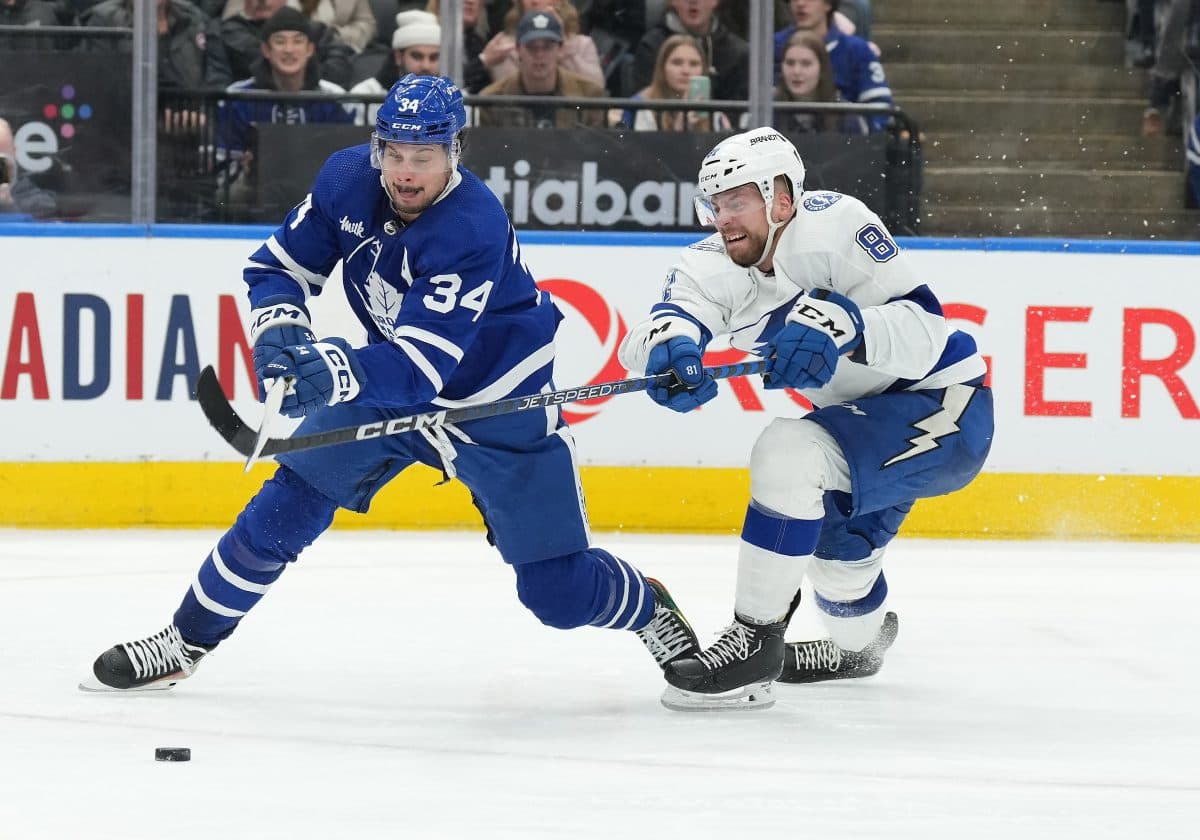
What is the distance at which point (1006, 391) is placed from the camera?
5.36 meters

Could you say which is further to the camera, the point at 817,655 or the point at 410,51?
the point at 410,51

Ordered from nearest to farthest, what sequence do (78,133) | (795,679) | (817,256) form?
(817,256) < (795,679) < (78,133)

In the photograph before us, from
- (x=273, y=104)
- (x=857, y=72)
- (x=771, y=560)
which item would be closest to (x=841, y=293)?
(x=771, y=560)

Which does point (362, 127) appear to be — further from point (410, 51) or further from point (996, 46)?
point (996, 46)

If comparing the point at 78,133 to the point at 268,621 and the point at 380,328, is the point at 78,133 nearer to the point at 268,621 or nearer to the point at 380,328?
the point at 268,621

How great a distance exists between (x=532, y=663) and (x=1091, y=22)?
116 inches

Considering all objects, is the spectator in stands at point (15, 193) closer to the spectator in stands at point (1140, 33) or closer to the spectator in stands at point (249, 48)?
the spectator in stands at point (249, 48)

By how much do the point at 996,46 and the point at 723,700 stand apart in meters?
2.92

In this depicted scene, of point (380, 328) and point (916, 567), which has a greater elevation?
point (380, 328)

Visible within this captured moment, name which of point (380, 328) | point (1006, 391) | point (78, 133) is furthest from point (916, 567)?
point (78, 133)

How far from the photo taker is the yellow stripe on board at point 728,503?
5312 mm

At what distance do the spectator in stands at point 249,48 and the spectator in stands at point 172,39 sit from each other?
1.5 inches

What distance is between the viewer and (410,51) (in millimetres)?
5473

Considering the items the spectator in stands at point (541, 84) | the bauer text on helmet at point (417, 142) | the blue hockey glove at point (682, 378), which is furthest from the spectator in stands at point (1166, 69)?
the bauer text on helmet at point (417, 142)
